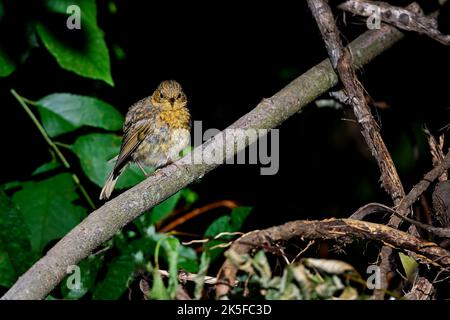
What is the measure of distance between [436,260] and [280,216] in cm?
213

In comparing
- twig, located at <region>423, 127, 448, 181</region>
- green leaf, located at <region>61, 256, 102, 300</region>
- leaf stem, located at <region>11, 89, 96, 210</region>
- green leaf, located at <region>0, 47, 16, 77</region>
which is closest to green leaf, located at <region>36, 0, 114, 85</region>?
green leaf, located at <region>0, 47, 16, 77</region>

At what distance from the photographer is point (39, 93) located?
3705 millimetres

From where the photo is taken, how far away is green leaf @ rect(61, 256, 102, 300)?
Answer: 2.83m

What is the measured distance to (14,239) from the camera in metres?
2.82

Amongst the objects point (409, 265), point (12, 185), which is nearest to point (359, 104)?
point (409, 265)

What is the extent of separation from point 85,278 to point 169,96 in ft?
5.07

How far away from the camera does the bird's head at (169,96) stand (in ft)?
13.3

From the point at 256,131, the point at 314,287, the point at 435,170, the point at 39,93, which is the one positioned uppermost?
the point at 39,93

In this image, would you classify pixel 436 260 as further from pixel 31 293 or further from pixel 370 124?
pixel 31 293

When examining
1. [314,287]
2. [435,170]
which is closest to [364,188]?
[435,170]

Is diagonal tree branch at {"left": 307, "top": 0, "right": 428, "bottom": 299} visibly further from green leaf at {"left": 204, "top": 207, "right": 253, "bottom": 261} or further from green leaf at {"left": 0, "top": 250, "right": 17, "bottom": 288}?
green leaf at {"left": 0, "top": 250, "right": 17, "bottom": 288}

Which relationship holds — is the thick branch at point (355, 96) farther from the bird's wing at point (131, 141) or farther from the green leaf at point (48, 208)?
the green leaf at point (48, 208)

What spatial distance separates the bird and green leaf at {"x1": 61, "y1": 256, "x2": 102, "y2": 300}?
1.16 metres

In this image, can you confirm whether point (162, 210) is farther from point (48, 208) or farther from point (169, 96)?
point (169, 96)
